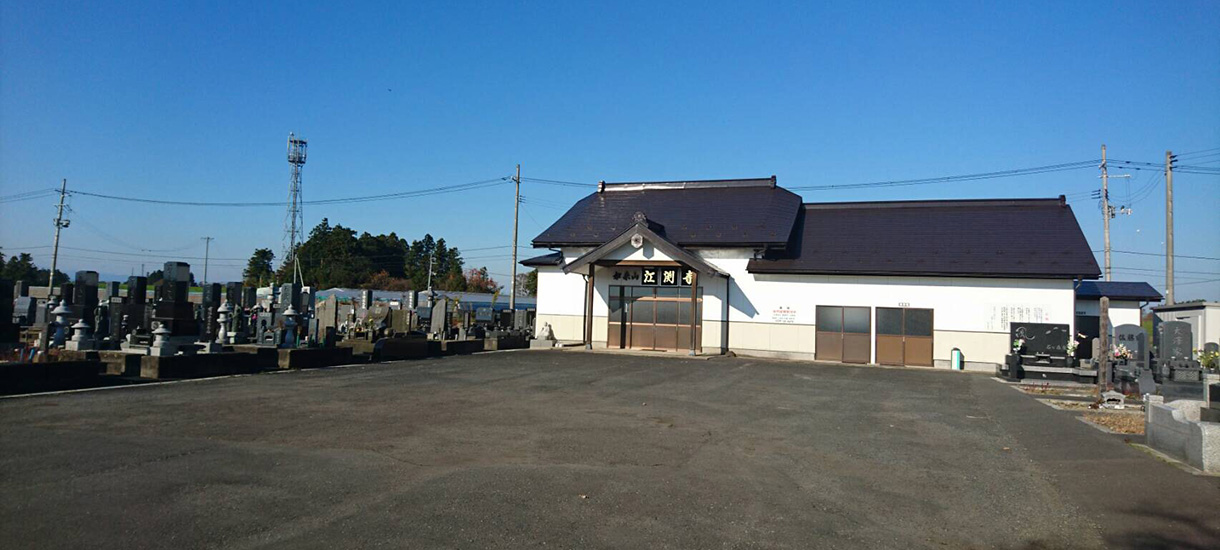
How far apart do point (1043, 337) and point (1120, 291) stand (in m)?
9.72

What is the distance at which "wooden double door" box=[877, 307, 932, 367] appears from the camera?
2445 centimetres

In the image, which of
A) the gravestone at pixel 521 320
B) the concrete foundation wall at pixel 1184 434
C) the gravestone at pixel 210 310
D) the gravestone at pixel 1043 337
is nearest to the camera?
the concrete foundation wall at pixel 1184 434

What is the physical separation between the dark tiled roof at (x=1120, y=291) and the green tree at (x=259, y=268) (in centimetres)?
7652

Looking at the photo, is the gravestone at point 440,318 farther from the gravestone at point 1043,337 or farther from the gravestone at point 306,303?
the gravestone at point 1043,337

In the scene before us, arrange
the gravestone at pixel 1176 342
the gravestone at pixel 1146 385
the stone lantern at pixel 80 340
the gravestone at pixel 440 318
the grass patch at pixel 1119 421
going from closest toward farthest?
1. the grass patch at pixel 1119 421
2. the gravestone at pixel 1146 385
3. the stone lantern at pixel 80 340
4. the gravestone at pixel 1176 342
5. the gravestone at pixel 440 318

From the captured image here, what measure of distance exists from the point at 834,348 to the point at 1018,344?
591 centimetres

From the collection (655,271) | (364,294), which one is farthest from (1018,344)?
(364,294)

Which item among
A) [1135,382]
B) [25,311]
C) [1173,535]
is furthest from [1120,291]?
[25,311]

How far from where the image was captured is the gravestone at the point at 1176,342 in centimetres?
1869

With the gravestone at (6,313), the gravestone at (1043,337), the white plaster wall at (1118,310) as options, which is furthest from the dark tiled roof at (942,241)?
the gravestone at (6,313)

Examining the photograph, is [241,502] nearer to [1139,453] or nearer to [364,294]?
[1139,453]

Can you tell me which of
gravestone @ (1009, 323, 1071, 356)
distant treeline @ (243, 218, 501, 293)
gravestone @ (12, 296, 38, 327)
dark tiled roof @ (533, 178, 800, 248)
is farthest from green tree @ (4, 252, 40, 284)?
gravestone @ (1009, 323, 1071, 356)

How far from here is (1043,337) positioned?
21391mm

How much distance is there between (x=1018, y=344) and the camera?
21.3 meters
